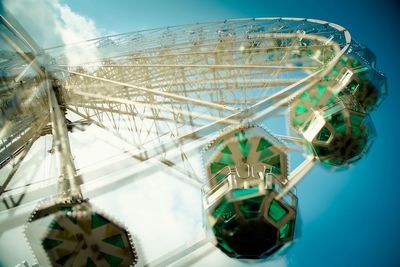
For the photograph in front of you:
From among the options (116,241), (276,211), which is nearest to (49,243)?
(116,241)

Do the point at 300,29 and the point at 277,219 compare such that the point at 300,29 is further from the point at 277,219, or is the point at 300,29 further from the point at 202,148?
the point at 277,219

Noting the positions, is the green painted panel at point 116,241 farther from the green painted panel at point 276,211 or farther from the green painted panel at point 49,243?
the green painted panel at point 276,211

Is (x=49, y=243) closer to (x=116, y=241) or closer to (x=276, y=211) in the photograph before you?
(x=116, y=241)

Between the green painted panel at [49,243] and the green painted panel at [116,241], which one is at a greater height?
the green painted panel at [49,243]

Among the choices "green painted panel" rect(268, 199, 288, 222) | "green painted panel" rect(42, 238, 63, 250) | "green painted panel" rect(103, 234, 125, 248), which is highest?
"green painted panel" rect(268, 199, 288, 222)

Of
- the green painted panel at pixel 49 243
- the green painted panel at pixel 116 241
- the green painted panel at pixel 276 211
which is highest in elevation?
the green painted panel at pixel 276 211

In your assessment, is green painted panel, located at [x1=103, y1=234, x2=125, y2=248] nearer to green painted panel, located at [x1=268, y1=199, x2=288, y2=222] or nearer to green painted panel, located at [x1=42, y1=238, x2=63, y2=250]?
green painted panel, located at [x1=42, y1=238, x2=63, y2=250]

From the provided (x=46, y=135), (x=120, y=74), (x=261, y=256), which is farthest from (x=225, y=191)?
(x=46, y=135)

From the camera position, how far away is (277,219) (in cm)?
439

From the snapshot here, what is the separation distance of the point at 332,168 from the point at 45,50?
13147 millimetres

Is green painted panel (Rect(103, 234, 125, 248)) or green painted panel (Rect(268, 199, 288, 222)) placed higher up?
green painted panel (Rect(268, 199, 288, 222))

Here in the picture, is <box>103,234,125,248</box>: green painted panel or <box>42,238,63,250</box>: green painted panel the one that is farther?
<box>103,234,125,248</box>: green painted panel

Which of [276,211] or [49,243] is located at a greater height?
[276,211]

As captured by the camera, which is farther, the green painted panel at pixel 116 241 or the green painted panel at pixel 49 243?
the green painted panel at pixel 116 241
